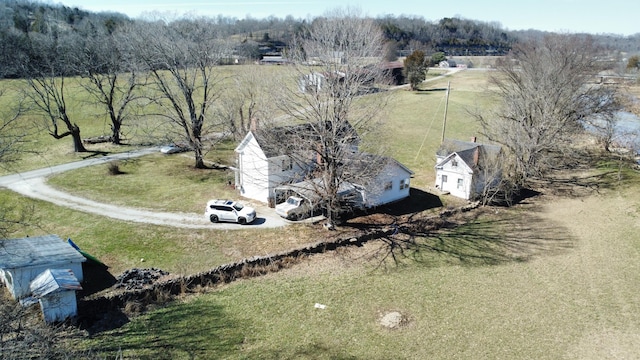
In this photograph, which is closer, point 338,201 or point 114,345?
point 114,345

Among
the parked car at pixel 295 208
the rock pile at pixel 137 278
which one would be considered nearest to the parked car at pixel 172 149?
the parked car at pixel 295 208

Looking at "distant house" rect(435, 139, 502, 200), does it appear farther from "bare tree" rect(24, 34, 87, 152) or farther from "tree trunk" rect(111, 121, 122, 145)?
"bare tree" rect(24, 34, 87, 152)

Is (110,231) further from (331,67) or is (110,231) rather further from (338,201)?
(331,67)

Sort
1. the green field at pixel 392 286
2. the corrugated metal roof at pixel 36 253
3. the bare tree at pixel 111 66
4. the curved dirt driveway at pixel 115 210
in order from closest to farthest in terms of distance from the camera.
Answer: the green field at pixel 392 286 < the corrugated metal roof at pixel 36 253 < the curved dirt driveway at pixel 115 210 < the bare tree at pixel 111 66

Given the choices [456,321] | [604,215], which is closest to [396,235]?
[456,321]

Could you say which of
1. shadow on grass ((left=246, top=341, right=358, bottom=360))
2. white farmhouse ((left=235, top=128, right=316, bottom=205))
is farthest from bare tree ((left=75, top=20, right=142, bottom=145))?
shadow on grass ((left=246, top=341, right=358, bottom=360))

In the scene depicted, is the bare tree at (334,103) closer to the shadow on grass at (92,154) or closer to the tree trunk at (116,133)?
the shadow on grass at (92,154)
